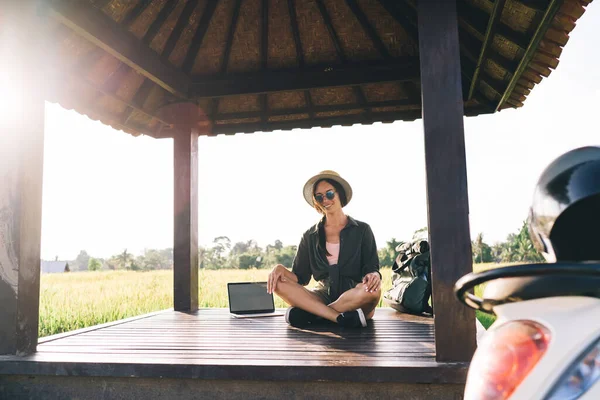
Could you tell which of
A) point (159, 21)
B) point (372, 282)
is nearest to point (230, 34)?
point (159, 21)

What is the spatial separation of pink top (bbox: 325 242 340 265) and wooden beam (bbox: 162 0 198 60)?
7.90 feet

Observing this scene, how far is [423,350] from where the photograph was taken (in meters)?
3.12

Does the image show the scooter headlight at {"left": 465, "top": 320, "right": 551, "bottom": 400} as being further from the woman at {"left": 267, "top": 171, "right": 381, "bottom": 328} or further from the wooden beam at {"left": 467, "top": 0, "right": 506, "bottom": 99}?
the woman at {"left": 267, "top": 171, "right": 381, "bottom": 328}

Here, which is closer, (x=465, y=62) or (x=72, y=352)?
(x=72, y=352)

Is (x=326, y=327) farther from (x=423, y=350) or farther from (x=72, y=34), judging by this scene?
(x=72, y=34)

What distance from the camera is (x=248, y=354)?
3.08 m

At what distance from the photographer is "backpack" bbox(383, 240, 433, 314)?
17.2 ft

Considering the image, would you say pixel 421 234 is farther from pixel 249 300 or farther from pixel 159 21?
pixel 159 21

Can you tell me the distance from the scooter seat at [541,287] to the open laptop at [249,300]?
4.47 m

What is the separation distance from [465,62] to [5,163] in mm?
3878

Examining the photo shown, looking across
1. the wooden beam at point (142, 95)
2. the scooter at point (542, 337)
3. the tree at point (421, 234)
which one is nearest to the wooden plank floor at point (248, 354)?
the tree at point (421, 234)

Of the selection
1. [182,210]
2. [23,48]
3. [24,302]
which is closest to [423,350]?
[24,302]

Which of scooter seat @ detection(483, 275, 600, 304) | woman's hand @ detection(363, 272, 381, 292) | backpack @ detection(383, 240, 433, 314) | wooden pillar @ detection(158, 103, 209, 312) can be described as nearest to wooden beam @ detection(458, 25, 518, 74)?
backpack @ detection(383, 240, 433, 314)

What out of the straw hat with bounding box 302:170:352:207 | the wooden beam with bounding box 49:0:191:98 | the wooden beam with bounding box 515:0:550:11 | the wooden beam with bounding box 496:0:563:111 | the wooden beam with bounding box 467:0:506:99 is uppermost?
the wooden beam with bounding box 49:0:191:98
